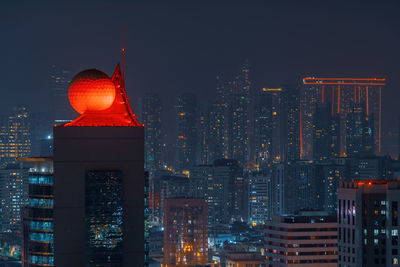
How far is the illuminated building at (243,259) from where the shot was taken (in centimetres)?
7212

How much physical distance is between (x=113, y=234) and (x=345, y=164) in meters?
77.8

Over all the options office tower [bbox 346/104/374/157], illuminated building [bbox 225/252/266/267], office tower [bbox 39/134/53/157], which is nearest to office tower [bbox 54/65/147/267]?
illuminated building [bbox 225/252/266/267]

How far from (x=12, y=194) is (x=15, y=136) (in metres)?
18.2

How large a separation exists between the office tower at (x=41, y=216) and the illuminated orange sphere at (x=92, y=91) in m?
2.19

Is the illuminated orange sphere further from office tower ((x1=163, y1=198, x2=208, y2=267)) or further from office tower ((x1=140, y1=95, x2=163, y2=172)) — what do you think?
office tower ((x1=140, y1=95, x2=163, y2=172))

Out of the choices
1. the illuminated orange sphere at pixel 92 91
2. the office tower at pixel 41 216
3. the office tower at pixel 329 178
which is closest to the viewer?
the illuminated orange sphere at pixel 92 91

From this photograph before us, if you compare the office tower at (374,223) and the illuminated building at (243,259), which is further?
the illuminated building at (243,259)

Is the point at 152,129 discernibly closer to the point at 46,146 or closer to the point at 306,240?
the point at 46,146

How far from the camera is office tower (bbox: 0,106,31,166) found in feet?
357

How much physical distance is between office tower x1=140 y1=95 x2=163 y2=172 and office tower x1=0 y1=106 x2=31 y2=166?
1729cm

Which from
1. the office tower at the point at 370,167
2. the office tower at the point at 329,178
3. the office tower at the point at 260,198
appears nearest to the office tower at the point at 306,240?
the office tower at the point at 329,178

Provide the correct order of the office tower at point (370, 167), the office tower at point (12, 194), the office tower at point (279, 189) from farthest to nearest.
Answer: the office tower at point (279, 189), the office tower at point (370, 167), the office tower at point (12, 194)

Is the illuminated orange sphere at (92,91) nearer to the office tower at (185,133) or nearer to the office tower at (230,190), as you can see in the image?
the office tower at (230,190)

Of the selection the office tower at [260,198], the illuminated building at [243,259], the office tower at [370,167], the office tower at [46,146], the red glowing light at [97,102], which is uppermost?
the red glowing light at [97,102]
